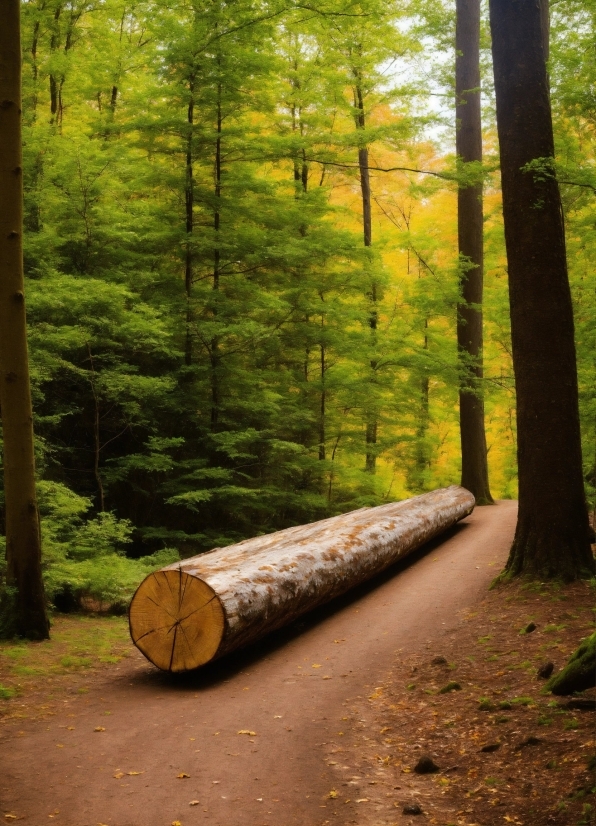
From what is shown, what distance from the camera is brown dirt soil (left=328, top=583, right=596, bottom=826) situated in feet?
12.3

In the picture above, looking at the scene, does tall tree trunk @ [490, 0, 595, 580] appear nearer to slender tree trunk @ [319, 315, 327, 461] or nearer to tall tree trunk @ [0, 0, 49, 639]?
tall tree trunk @ [0, 0, 49, 639]

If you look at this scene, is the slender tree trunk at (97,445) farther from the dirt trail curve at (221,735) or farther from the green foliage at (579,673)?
the green foliage at (579,673)

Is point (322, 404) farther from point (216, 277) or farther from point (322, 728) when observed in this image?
point (322, 728)

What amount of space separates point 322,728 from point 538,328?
519 cm

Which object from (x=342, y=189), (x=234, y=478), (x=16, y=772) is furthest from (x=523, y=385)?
(x=342, y=189)

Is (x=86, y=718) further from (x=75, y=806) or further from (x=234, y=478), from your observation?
(x=234, y=478)

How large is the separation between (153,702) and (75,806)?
6.67 feet

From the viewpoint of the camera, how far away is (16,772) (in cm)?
436

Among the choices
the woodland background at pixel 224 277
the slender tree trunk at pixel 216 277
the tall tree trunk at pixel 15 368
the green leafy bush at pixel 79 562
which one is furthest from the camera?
the slender tree trunk at pixel 216 277

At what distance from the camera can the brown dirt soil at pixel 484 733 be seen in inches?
148

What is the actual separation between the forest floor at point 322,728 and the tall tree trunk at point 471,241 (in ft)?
30.8

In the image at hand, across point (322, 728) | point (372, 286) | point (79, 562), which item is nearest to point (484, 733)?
point (322, 728)

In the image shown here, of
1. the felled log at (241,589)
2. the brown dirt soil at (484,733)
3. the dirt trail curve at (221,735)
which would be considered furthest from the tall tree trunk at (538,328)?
the felled log at (241,589)

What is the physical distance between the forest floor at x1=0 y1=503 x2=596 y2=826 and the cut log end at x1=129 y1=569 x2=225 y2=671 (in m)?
0.29
